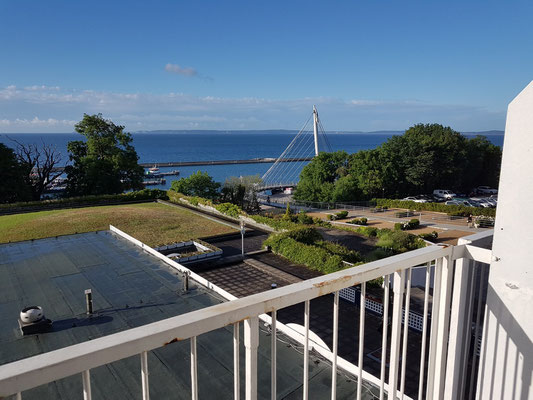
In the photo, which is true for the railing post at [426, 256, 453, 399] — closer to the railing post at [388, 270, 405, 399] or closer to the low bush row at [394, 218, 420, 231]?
the railing post at [388, 270, 405, 399]

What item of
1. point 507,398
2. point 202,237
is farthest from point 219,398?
point 202,237

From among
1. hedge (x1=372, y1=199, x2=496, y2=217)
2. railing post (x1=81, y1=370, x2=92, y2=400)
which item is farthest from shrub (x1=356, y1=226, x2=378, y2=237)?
railing post (x1=81, y1=370, x2=92, y2=400)

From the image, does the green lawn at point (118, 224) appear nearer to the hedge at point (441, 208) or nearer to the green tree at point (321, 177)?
the green tree at point (321, 177)

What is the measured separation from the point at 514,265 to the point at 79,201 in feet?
77.2

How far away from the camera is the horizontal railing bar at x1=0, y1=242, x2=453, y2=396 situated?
763 mm

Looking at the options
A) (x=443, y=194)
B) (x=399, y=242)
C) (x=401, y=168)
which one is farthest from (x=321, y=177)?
(x=399, y=242)

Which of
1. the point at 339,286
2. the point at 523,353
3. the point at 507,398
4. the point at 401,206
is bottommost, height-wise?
the point at 401,206

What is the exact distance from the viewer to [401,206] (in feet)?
88.1

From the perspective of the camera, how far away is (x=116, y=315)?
18.5ft

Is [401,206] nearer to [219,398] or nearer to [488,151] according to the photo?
[488,151]

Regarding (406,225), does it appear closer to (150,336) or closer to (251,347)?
(251,347)

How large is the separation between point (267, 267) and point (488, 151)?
33239 mm

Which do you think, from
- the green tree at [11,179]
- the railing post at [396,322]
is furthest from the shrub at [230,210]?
the railing post at [396,322]

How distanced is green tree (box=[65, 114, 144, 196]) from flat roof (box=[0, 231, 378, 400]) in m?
16.8
